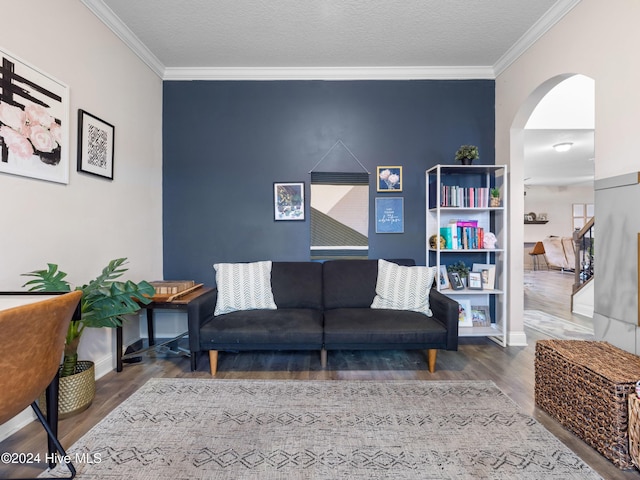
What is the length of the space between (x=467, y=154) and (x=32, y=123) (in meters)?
3.39

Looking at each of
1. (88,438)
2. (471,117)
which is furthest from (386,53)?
(88,438)

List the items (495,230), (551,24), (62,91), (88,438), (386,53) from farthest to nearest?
(495,230), (386,53), (551,24), (62,91), (88,438)

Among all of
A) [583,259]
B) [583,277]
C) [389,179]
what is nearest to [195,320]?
[389,179]

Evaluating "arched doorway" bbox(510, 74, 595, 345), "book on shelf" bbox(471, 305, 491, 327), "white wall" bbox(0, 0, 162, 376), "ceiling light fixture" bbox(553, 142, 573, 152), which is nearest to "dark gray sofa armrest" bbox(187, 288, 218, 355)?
"white wall" bbox(0, 0, 162, 376)

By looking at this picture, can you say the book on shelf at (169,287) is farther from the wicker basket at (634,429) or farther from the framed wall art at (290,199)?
the wicker basket at (634,429)

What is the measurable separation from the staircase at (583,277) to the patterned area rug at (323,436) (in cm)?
325

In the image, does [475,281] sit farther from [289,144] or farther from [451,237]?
[289,144]

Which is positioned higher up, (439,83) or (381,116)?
(439,83)

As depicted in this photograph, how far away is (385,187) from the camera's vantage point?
351 centimetres

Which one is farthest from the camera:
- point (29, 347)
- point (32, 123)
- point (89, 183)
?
point (89, 183)

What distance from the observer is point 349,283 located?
316 cm

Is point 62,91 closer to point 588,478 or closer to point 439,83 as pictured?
point 439,83

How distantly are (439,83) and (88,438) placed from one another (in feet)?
13.4

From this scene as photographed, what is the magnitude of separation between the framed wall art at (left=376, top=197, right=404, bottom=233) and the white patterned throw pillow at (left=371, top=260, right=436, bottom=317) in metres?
0.55
